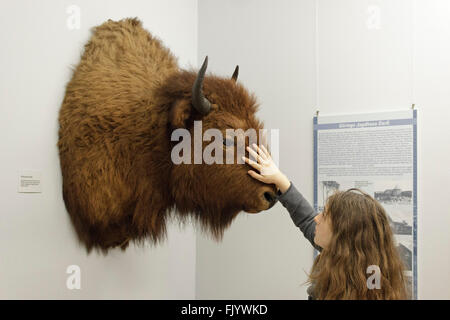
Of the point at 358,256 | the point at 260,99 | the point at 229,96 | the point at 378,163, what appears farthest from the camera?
the point at 260,99

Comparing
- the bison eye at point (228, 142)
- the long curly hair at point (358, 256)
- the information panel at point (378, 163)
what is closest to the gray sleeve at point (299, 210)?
the bison eye at point (228, 142)

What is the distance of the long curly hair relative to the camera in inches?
44.3

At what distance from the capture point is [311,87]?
226cm

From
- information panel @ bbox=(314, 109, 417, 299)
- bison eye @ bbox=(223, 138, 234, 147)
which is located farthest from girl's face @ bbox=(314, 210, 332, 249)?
information panel @ bbox=(314, 109, 417, 299)

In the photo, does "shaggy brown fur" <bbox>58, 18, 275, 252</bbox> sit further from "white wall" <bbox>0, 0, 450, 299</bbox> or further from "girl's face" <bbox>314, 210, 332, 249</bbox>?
"girl's face" <bbox>314, 210, 332, 249</bbox>

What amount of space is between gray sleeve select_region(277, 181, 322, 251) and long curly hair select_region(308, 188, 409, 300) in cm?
37

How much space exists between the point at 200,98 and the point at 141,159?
34 centimetres

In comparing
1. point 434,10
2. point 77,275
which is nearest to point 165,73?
point 77,275

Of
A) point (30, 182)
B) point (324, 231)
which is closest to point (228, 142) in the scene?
point (324, 231)

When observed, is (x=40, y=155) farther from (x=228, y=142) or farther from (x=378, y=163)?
(x=378, y=163)

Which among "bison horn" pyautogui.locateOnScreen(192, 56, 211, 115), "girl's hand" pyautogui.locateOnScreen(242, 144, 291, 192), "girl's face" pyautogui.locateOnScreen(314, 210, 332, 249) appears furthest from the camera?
"girl's hand" pyautogui.locateOnScreen(242, 144, 291, 192)

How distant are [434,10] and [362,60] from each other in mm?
375

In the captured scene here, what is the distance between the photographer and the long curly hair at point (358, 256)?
112cm

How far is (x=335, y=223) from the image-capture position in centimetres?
121
